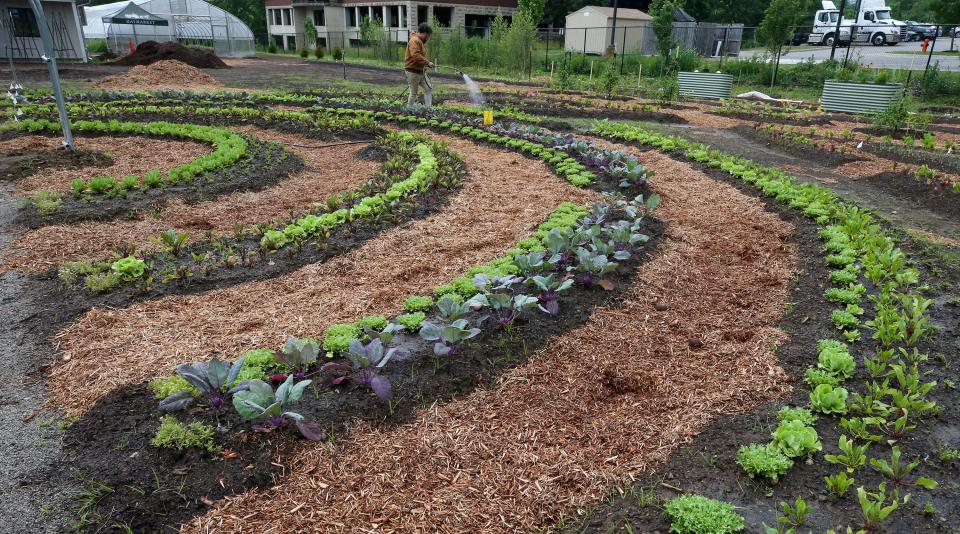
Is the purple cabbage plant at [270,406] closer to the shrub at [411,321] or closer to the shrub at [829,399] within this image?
the shrub at [411,321]

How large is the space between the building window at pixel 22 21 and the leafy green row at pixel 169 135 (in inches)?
965

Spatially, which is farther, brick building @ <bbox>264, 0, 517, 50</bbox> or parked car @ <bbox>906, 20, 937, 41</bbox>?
parked car @ <bbox>906, 20, 937, 41</bbox>

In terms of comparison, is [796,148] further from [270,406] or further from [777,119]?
[270,406]

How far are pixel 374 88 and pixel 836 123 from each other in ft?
48.6

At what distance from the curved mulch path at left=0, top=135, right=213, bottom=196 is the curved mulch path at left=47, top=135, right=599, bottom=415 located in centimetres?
487

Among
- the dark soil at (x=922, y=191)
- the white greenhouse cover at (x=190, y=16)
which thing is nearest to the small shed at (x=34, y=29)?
the white greenhouse cover at (x=190, y=16)

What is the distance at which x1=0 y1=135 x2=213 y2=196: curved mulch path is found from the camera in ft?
28.1

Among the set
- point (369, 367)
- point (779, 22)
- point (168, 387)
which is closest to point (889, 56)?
point (779, 22)

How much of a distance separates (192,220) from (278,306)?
2929mm

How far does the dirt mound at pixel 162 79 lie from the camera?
2012 centimetres

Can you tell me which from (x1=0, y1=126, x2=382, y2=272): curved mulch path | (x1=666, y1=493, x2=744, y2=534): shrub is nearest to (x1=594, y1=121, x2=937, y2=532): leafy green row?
(x1=666, y1=493, x2=744, y2=534): shrub

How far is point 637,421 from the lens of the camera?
12.1 ft

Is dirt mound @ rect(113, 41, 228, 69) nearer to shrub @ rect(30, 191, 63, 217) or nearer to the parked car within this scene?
shrub @ rect(30, 191, 63, 217)

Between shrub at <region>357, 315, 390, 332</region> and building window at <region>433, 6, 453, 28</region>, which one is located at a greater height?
building window at <region>433, 6, 453, 28</region>
